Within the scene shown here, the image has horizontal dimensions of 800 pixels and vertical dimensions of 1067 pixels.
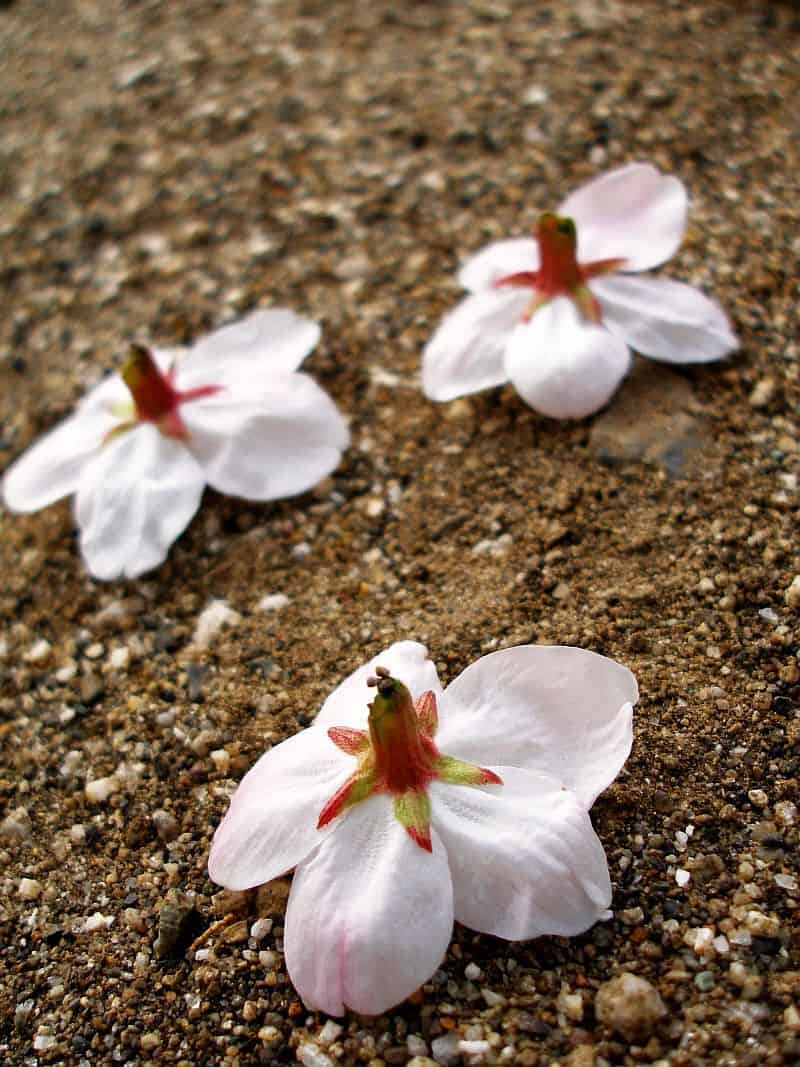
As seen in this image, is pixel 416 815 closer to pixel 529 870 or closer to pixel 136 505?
pixel 529 870

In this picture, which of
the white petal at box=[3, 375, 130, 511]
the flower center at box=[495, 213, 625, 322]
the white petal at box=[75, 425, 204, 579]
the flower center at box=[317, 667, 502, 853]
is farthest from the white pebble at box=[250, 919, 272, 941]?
the flower center at box=[495, 213, 625, 322]

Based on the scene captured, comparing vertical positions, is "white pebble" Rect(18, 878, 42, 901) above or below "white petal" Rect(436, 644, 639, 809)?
below

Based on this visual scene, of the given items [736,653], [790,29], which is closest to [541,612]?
[736,653]

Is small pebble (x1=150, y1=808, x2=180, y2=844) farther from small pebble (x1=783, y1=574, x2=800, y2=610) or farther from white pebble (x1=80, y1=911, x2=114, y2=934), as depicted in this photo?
small pebble (x1=783, y1=574, x2=800, y2=610)

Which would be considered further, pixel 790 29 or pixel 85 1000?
pixel 790 29

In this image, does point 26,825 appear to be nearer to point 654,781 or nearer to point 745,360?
point 654,781
